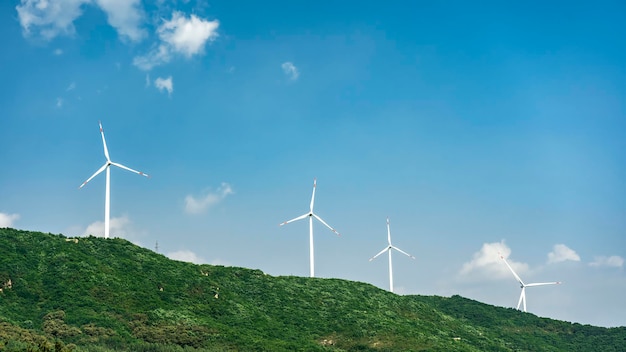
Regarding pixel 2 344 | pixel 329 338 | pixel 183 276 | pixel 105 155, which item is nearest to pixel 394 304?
Result: pixel 329 338

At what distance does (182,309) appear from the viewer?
105 m

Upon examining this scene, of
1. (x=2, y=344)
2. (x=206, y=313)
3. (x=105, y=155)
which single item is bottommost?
(x=2, y=344)

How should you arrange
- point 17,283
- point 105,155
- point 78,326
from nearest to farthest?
point 78,326 → point 17,283 → point 105,155

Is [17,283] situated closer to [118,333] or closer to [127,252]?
[118,333]

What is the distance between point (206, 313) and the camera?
107375 millimetres

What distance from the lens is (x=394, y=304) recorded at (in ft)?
457

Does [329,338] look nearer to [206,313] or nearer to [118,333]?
[206,313]

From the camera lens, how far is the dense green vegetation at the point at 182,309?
90438mm

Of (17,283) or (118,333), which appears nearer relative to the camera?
(118,333)

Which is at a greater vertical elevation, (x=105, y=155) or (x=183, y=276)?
(x=105, y=155)

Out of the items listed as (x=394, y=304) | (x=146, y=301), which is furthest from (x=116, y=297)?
(x=394, y=304)

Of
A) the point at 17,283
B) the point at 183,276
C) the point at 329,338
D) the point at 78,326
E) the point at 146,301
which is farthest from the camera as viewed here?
the point at 183,276

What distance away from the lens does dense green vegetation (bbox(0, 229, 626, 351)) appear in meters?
90.4

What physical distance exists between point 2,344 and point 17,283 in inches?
1192
